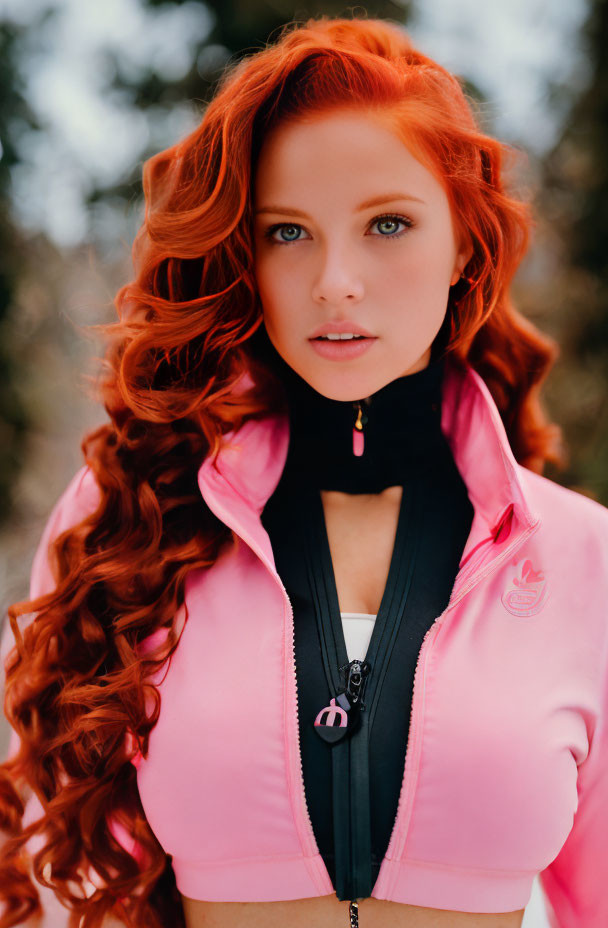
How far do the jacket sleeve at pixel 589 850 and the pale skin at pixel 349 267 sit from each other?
5.5 inches

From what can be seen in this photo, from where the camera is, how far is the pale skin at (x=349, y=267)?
4.15 ft

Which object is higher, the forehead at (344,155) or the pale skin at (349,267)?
the forehead at (344,155)

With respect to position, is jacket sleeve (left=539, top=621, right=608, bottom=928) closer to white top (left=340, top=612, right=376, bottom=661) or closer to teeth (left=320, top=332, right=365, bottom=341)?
white top (left=340, top=612, right=376, bottom=661)

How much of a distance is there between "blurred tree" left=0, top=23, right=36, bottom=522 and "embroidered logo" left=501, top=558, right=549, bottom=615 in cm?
241

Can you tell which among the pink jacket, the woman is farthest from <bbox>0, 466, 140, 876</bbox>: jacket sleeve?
the pink jacket

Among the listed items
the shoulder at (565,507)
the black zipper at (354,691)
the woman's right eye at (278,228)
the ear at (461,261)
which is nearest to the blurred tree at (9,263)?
the woman's right eye at (278,228)

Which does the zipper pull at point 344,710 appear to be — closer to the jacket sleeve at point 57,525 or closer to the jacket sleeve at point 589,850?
the jacket sleeve at point 589,850

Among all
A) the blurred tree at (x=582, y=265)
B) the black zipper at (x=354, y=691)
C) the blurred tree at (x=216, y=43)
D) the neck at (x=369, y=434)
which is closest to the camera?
the black zipper at (x=354, y=691)

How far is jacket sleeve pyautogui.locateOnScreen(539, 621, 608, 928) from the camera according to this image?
4.37 feet

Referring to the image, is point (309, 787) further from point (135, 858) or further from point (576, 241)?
point (576, 241)

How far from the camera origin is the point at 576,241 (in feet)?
10.6

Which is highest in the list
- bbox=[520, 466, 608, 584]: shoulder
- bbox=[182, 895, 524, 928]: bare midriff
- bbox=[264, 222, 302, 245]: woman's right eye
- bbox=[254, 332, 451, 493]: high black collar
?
bbox=[264, 222, 302, 245]: woman's right eye

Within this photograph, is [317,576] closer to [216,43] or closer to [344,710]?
[344,710]

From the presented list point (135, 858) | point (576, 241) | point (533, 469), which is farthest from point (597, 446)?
point (135, 858)
